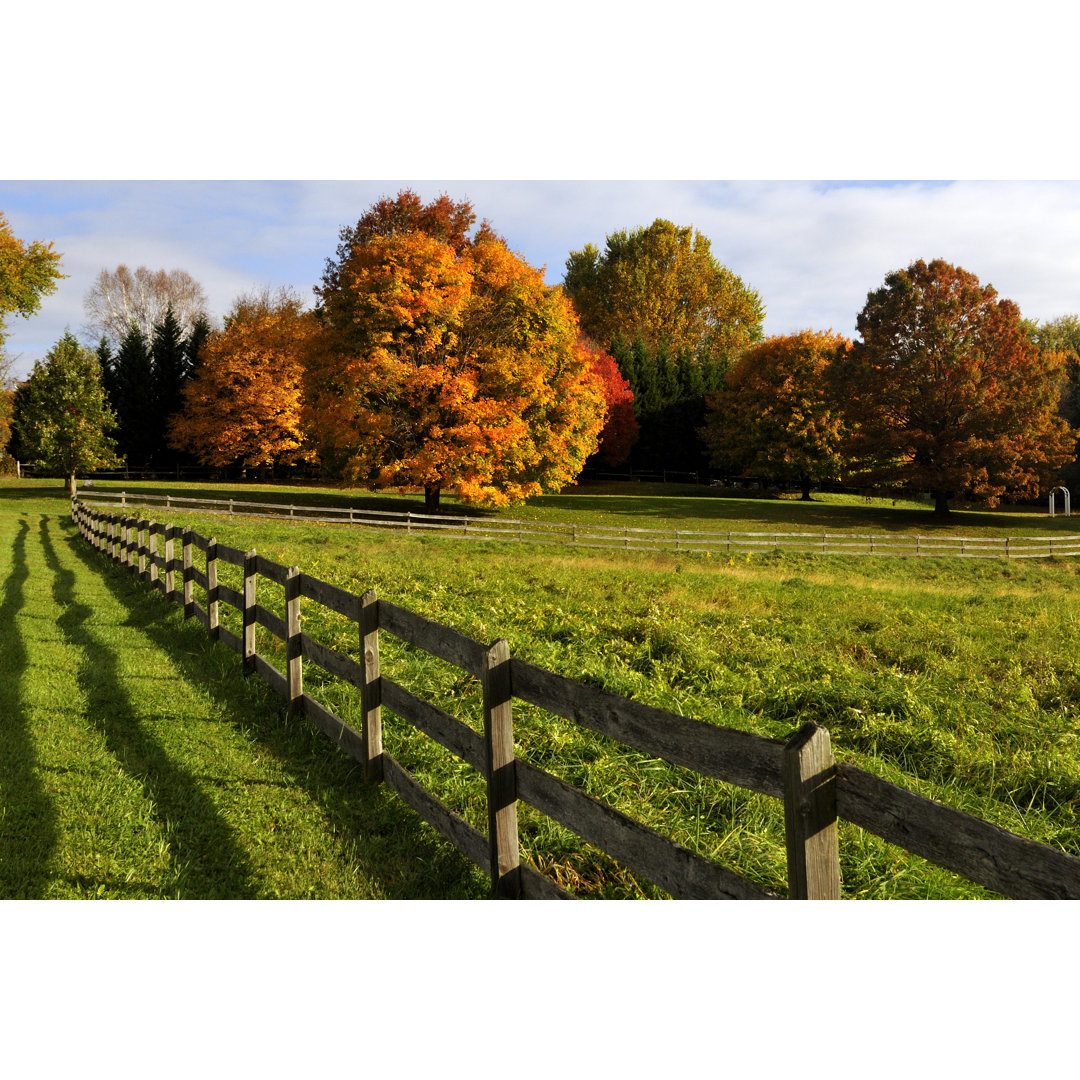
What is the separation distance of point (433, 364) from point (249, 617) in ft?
75.3

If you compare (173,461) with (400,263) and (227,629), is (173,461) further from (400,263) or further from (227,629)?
(227,629)

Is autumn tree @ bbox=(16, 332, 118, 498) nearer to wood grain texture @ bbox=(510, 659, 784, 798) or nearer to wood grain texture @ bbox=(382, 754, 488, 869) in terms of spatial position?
wood grain texture @ bbox=(382, 754, 488, 869)

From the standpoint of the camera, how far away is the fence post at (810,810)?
8.02 feet

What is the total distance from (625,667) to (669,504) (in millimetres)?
37795

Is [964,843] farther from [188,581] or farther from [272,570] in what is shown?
[188,581]

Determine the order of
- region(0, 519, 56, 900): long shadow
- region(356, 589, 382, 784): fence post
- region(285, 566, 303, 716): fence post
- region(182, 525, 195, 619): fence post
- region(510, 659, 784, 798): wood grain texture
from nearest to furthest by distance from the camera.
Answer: region(510, 659, 784, 798): wood grain texture → region(0, 519, 56, 900): long shadow → region(356, 589, 382, 784): fence post → region(285, 566, 303, 716): fence post → region(182, 525, 195, 619): fence post

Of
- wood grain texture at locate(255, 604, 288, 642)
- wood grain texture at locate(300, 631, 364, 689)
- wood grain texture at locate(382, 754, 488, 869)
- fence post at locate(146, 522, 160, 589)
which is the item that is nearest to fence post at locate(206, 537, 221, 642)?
wood grain texture at locate(255, 604, 288, 642)

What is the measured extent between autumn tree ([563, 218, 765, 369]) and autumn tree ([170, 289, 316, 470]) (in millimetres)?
30219

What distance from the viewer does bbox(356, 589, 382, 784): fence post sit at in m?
5.20

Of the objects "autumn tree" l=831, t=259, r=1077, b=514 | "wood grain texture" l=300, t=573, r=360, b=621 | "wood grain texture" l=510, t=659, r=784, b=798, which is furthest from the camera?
"autumn tree" l=831, t=259, r=1077, b=514

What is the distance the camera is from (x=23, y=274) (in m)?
36.2

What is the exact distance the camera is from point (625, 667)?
26.8 ft

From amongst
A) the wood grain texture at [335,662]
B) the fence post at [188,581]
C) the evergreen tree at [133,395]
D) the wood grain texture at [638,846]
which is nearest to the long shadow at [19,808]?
the wood grain texture at [335,662]

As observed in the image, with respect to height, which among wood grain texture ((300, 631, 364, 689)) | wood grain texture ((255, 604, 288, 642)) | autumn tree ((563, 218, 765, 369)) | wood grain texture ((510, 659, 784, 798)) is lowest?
wood grain texture ((300, 631, 364, 689))
